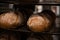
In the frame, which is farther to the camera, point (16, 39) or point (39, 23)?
point (16, 39)

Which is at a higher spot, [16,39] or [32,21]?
[32,21]

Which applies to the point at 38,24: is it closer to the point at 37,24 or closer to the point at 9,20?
the point at 37,24

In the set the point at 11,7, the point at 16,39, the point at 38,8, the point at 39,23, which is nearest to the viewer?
the point at 39,23

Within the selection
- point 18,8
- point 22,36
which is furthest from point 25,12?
point 22,36

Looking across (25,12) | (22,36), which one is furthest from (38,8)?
(22,36)

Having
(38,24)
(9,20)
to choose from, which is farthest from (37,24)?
(9,20)

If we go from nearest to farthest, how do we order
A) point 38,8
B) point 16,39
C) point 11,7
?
point 16,39 → point 11,7 → point 38,8

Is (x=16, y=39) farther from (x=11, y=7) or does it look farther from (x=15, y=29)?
(x=11, y=7)

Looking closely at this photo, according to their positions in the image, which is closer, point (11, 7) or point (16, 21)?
point (16, 21)

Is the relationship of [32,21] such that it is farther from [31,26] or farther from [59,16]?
[59,16]
